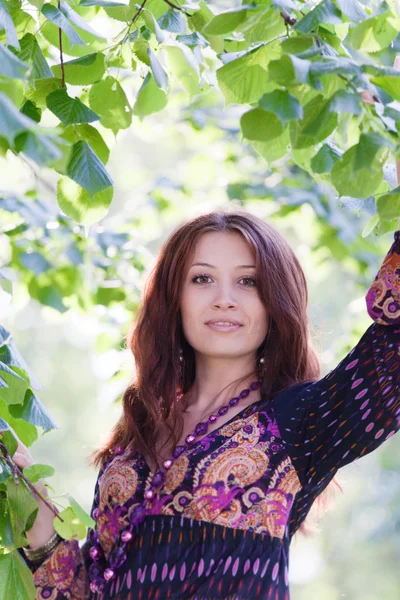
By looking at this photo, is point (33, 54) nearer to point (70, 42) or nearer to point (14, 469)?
point (70, 42)

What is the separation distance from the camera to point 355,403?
158 centimetres


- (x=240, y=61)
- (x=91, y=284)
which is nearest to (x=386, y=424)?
(x=240, y=61)

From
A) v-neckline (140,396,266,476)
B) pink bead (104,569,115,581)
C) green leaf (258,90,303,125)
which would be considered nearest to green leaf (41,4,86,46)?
green leaf (258,90,303,125)

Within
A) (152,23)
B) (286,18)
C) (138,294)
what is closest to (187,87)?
(152,23)

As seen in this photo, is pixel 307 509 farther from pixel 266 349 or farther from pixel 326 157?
pixel 326 157

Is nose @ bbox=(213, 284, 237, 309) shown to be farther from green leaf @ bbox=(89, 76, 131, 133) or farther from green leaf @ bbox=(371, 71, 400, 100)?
green leaf @ bbox=(371, 71, 400, 100)

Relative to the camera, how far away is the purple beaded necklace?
1.73 m

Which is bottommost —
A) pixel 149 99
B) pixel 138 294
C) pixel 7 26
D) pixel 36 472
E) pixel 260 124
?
pixel 36 472

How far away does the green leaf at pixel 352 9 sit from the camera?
110cm

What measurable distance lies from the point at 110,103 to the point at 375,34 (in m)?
0.48

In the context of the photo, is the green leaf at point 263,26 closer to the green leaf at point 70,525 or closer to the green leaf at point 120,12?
the green leaf at point 120,12

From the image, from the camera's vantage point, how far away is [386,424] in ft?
5.17

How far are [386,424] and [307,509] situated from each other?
309mm

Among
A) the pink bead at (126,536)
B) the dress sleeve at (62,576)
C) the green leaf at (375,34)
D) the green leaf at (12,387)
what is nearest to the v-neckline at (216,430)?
the pink bead at (126,536)
